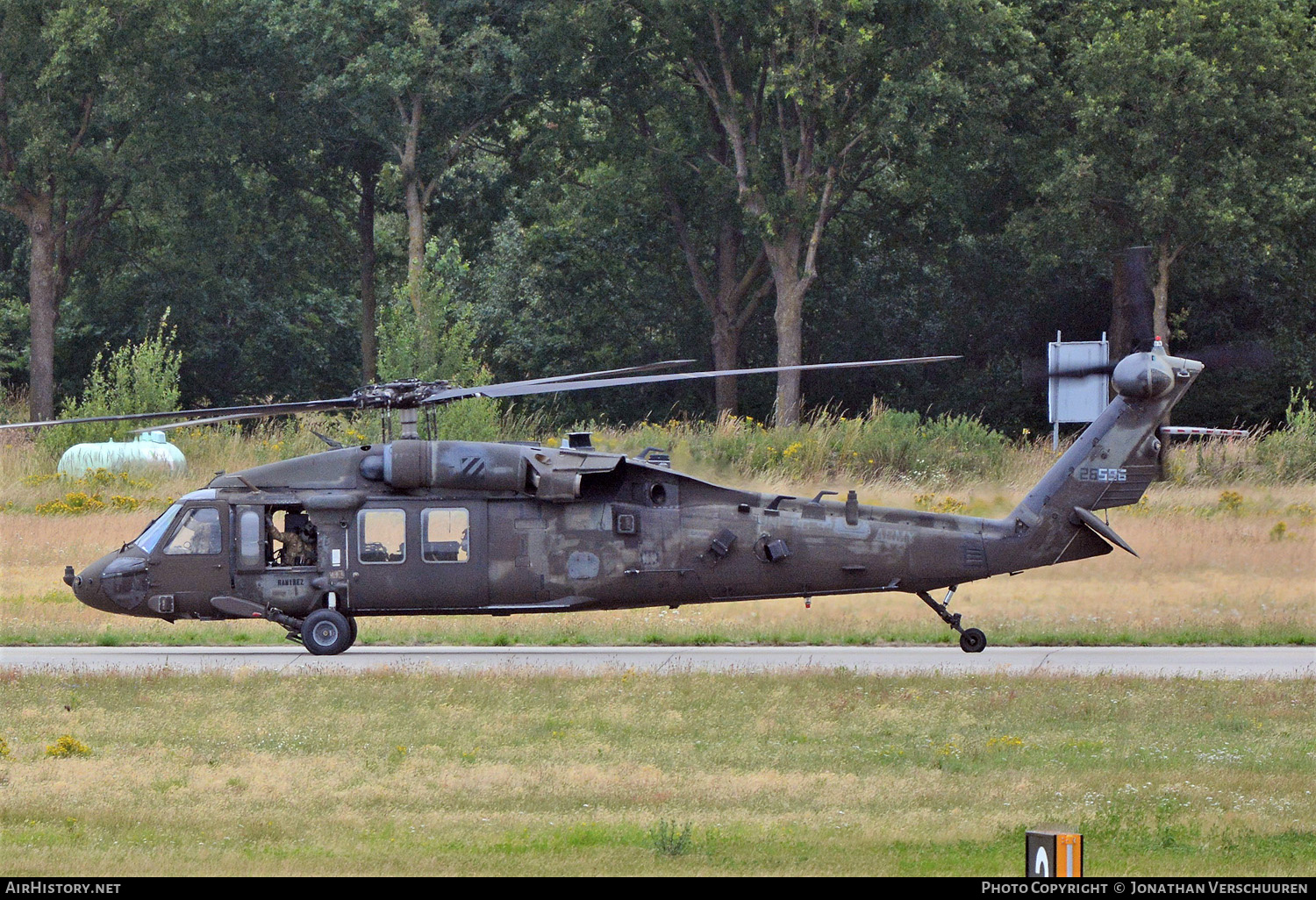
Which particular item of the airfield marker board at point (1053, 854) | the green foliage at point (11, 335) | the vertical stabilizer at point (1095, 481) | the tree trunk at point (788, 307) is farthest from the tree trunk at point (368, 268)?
the airfield marker board at point (1053, 854)

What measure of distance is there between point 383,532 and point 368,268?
3891 cm

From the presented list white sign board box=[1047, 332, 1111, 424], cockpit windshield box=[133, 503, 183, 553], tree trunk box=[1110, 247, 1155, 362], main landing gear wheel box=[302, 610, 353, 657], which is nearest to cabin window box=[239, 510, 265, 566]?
cockpit windshield box=[133, 503, 183, 553]

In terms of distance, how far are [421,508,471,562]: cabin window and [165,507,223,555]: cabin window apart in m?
2.40

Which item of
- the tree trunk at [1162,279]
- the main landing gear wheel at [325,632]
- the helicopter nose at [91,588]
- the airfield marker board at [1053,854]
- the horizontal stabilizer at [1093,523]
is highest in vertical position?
the tree trunk at [1162,279]

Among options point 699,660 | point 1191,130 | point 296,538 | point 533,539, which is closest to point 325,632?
point 296,538

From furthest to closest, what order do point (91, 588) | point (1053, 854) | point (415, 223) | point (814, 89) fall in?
point (415, 223), point (814, 89), point (91, 588), point (1053, 854)

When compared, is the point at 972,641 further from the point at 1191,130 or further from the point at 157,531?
the point at 1191,130

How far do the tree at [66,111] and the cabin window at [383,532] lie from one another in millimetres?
33292

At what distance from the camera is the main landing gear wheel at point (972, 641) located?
18203mm

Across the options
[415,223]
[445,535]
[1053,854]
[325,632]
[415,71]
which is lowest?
[325,632]

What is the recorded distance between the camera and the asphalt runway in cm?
1711

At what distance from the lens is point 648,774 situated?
462 inches

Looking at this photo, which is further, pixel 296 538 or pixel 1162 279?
pixel 1162 279

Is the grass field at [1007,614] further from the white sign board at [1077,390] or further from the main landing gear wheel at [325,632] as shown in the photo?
the white sign board at [1077,390]
